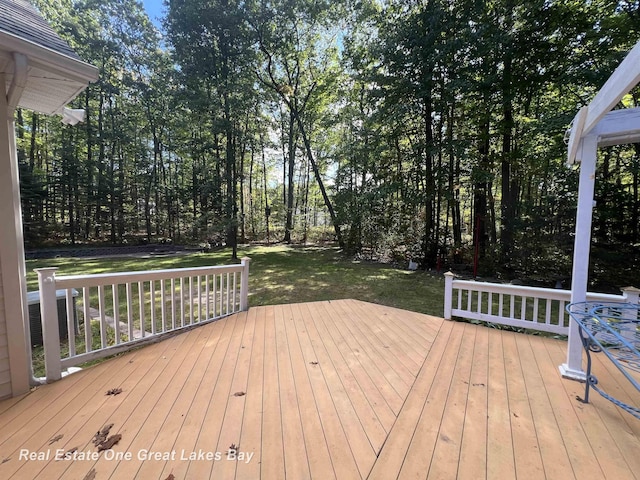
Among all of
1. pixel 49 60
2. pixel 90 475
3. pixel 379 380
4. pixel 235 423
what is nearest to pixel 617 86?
pixel 379 380

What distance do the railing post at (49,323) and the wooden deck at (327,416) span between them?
0.15 m

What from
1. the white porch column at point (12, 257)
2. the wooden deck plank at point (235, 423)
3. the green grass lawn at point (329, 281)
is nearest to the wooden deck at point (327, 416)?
the wooden deck plank at point (235, 423)

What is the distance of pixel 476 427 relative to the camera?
174 centimetres

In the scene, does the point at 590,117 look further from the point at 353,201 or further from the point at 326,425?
the point at 353,201

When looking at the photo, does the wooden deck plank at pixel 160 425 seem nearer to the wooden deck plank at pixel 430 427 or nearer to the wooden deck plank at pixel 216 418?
the wooden deck plank at pixel 216 418

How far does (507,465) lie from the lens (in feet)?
4.78

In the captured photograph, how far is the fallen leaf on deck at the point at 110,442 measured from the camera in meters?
1.55

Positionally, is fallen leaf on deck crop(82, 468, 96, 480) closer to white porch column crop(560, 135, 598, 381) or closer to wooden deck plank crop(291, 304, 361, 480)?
wooden deck plank crop(291, 304, 361, 480)

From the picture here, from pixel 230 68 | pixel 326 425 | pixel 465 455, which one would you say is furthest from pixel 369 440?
pixel 230 68

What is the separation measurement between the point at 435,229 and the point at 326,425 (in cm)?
831

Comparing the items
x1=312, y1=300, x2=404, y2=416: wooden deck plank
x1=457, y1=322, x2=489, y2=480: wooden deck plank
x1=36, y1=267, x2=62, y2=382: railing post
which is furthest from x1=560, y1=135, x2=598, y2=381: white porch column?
x1=36, y1=267, x2=62, y2=382: railing post

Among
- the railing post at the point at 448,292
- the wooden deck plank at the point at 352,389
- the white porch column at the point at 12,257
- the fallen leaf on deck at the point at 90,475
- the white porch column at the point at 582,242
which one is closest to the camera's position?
the fallen leaf on deck at the point at 90,475

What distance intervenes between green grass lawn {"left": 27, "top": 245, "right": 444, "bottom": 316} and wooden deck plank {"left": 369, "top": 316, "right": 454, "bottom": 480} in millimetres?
2489

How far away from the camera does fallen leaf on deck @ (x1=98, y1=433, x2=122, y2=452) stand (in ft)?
5.08
